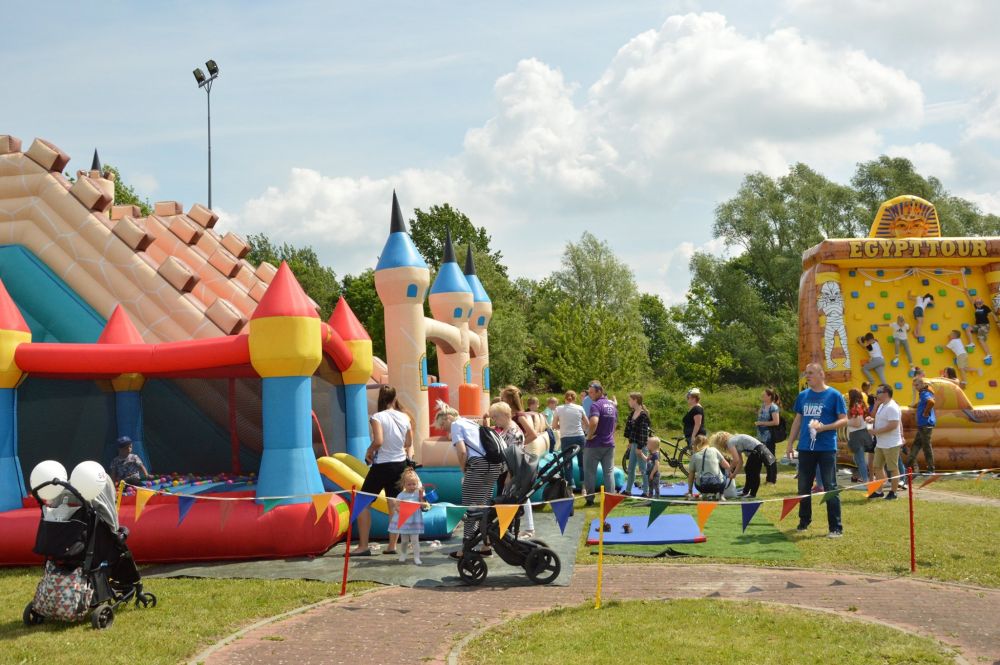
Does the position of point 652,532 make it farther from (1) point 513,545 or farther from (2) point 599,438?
(1) point 513,545

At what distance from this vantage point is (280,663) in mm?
5277

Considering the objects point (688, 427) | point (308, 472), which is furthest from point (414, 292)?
point (308, 472)

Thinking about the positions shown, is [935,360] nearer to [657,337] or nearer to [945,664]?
[945,664]

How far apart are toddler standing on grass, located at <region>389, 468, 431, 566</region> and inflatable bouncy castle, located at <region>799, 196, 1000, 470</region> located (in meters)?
11.5

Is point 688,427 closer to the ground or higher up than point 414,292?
closer to the ground

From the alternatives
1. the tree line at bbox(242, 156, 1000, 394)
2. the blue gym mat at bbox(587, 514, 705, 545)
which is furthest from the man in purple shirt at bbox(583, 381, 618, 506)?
the tree line at bbox(242, 156, 1000, 394)

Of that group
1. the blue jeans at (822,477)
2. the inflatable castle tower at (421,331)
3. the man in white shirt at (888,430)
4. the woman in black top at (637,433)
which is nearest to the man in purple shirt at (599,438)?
the woman in black top at (637,433)

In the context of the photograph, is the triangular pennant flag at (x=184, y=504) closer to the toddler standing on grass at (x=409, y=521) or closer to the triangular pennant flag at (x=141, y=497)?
the triangular pennant flag at (x=141, y=497)

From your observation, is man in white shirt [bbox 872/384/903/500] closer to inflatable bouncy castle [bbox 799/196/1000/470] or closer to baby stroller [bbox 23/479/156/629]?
inflatable bouncy castle [bbox 799/196/1000/470]

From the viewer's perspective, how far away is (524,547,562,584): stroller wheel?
7.16 metres

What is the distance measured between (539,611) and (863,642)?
7.05 ft

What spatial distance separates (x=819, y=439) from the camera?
8938 mm

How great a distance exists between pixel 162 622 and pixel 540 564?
2888mm

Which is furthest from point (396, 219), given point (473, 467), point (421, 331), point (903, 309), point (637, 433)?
point (903, 309)
